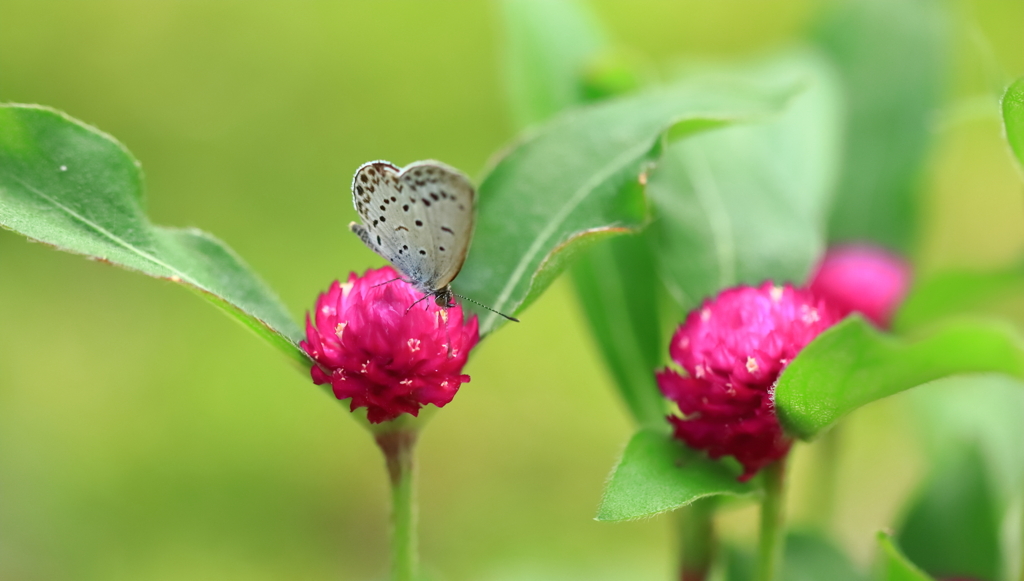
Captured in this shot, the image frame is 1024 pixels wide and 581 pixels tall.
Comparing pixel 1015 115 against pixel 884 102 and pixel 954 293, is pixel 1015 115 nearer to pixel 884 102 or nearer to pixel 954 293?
pixel 954 293

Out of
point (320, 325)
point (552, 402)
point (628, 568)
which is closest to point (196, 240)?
point (320, 325)

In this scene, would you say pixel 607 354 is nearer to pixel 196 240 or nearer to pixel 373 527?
pixel 196 240

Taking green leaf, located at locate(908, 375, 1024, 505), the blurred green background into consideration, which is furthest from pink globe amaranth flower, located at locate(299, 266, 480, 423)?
the blurred green background

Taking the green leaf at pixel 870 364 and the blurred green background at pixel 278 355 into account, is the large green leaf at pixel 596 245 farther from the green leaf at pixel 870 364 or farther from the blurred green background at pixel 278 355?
the blurred green background at pixel 278 355

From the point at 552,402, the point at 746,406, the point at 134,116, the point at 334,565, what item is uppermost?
the point at 134,116

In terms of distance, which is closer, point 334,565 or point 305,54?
point 334,565

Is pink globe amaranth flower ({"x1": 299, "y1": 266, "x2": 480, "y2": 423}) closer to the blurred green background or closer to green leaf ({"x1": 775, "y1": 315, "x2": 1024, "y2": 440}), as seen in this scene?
green leaf ({"x1": 775, "y1": 315, "x2": 1024, "y2": 440})

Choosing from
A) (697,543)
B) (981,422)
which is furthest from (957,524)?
(697,543)
